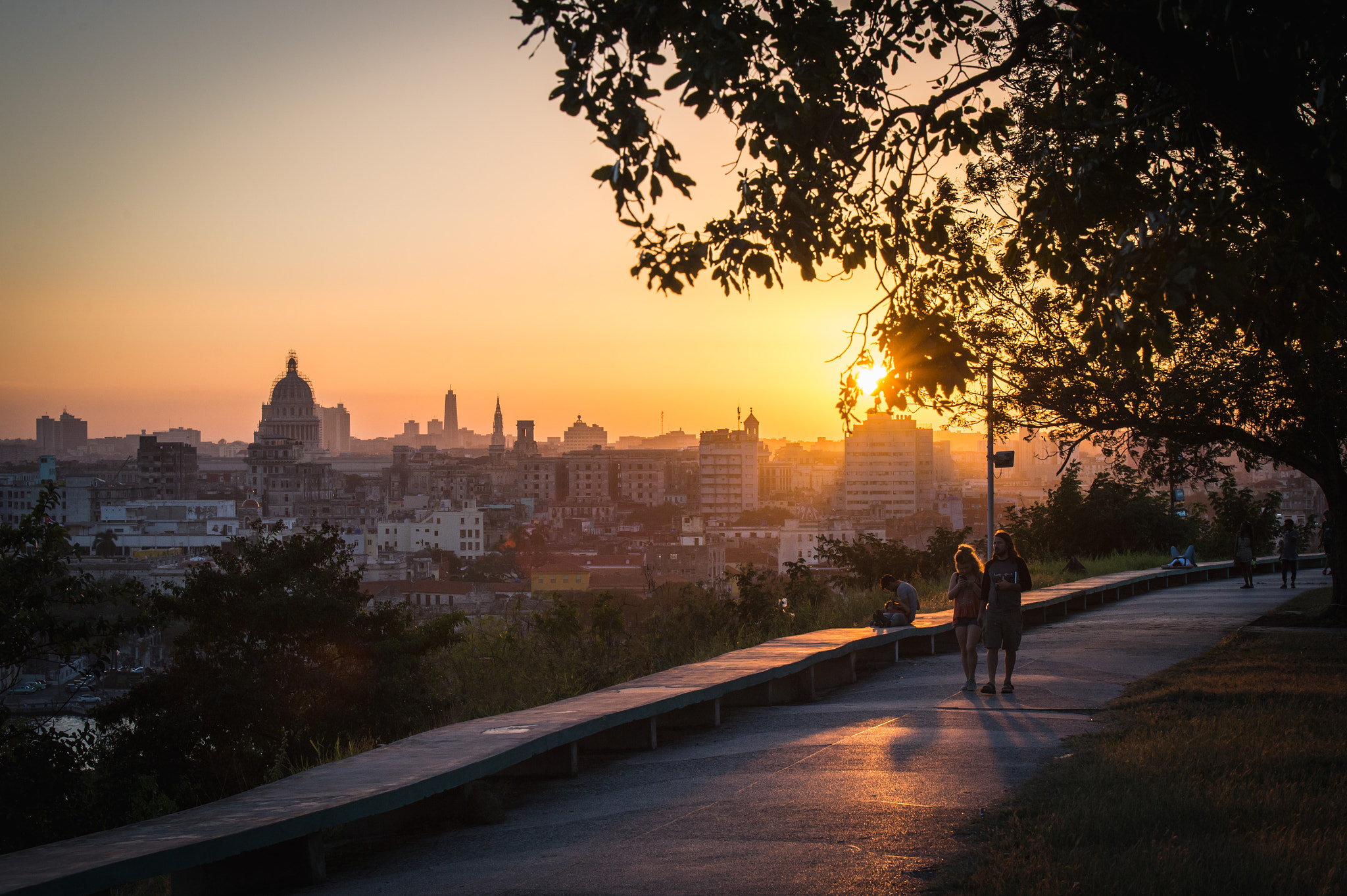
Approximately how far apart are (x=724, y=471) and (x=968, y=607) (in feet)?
482

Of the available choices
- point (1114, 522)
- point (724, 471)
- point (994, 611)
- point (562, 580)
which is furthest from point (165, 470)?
point (994, 611)

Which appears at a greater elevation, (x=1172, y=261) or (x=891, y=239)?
(x=891, y=239)

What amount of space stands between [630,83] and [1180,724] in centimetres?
593

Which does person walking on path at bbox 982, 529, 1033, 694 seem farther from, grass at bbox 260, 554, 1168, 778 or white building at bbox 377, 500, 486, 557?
white building at bbox 377, 500, 486, 557

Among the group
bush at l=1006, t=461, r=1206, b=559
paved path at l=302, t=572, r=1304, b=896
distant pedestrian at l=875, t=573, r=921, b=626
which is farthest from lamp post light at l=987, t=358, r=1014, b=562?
bush at l=1006, t=461, r=1206, b=559

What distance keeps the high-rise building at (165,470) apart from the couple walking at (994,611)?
530 ft

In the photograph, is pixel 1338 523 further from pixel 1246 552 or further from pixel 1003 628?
pixel 1003 628

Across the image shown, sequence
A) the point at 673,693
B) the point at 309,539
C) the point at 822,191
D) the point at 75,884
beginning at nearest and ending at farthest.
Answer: the point at 75,884 → the point at 822,191 → the point at 673,693 → the point at 309,539

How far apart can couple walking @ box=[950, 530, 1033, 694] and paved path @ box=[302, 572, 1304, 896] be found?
36 centimetres

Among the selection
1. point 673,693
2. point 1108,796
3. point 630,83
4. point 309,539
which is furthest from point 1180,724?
point 309,539

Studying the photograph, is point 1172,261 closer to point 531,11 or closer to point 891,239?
point 891,239

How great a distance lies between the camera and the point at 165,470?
160 m

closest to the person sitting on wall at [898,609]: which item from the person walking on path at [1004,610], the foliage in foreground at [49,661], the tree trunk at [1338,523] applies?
the person walking on path at [1004,610]

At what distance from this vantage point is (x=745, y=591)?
21.2 metres
